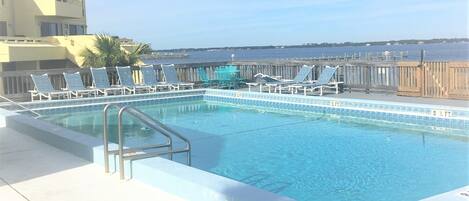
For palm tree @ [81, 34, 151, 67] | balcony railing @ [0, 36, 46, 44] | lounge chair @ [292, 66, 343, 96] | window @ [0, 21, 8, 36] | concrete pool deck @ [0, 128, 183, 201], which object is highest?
window @ [0, 21, 8, 36]

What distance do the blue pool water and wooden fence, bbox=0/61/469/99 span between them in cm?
249

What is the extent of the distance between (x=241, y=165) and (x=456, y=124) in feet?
16.3

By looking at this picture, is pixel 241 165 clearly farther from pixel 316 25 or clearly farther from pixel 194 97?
pixel 316 25

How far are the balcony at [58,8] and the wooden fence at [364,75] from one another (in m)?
14.5

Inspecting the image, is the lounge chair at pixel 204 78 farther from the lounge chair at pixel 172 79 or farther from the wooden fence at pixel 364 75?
the lounge chair at pixel 172 79

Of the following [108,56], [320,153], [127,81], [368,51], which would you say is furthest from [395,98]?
[368,51]

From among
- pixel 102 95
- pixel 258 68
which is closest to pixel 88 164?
pixel 102 95

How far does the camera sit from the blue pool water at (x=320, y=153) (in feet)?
19.8

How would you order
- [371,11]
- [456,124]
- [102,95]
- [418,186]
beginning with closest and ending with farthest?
Answer: [418,186]
[456,124]
[102,95]
[371,11]

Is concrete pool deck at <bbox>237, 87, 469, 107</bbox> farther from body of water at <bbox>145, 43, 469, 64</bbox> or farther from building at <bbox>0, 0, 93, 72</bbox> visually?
building at <bbox>0, 0, 93, 72</bbox>

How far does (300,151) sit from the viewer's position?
810cm

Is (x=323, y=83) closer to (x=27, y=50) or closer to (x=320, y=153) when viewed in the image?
(x=320, y=153)

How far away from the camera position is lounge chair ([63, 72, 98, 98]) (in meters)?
14.3

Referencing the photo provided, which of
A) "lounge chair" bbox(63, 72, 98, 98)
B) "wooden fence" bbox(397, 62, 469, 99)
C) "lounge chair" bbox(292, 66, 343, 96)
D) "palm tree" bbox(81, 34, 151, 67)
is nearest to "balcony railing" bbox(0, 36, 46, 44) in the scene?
"palm tree" bbox(81, 34, 151, 67)
